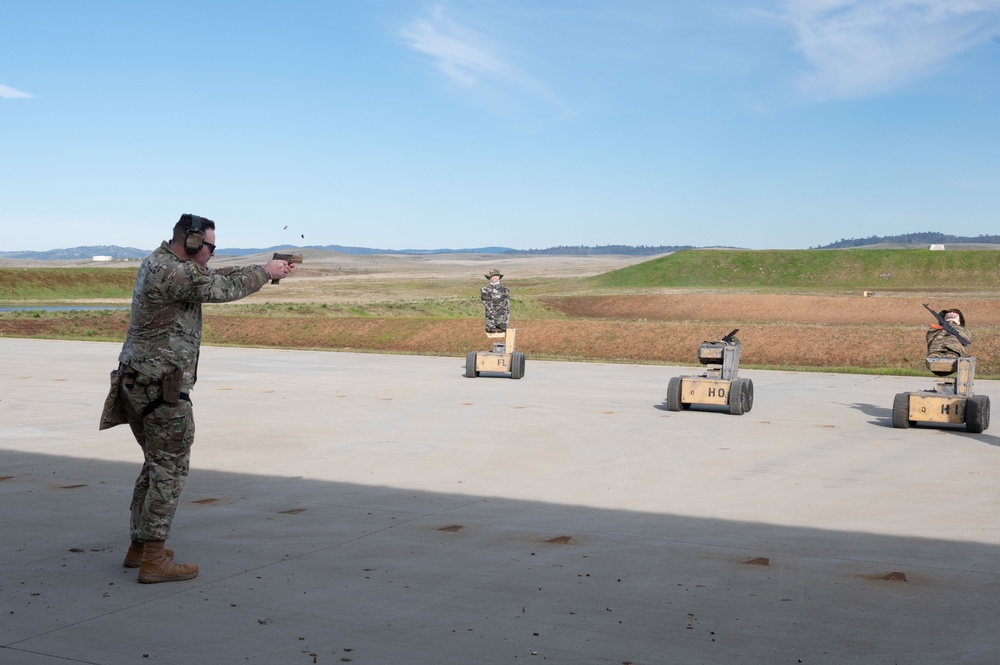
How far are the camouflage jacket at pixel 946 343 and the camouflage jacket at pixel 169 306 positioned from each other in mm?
11731

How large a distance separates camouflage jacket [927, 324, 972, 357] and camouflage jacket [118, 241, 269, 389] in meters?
11.7

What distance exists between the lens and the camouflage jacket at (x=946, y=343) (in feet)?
49.5

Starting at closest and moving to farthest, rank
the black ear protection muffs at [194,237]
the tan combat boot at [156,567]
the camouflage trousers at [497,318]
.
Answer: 1. the tan combat boot at [156,567]
2. the black ear protection muffs at [194,237]
3. the camouflage trousers at [497,318]

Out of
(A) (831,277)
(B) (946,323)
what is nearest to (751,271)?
(A) (831,277)

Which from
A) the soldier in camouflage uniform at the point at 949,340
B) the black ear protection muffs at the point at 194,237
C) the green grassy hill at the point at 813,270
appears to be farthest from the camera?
the green grassy hill at the point at 813,270

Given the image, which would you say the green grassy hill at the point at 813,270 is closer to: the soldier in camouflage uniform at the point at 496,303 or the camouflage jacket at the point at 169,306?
the soldier in camouflage uniform at the point at 496,303

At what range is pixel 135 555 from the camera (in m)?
6.72

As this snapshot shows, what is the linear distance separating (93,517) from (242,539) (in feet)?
5.05

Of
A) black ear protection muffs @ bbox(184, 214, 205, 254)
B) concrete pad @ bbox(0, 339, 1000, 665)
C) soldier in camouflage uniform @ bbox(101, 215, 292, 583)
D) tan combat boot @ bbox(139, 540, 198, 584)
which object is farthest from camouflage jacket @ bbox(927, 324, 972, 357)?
tan combat boot @ bbox(139, 540, 198, 584)

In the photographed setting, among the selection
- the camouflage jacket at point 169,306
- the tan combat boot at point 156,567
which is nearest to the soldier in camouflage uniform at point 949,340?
the camouflage jacket at point 169,306

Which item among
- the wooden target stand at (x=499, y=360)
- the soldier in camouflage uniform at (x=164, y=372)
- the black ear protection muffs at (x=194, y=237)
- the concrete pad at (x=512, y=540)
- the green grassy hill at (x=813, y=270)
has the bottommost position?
the concrete pad at (x=512, y=540)

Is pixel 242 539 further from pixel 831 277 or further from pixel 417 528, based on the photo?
pixel 831 277

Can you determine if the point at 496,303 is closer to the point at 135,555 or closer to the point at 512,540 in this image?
the point at 512,540

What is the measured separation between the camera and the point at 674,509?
912 centimetres
